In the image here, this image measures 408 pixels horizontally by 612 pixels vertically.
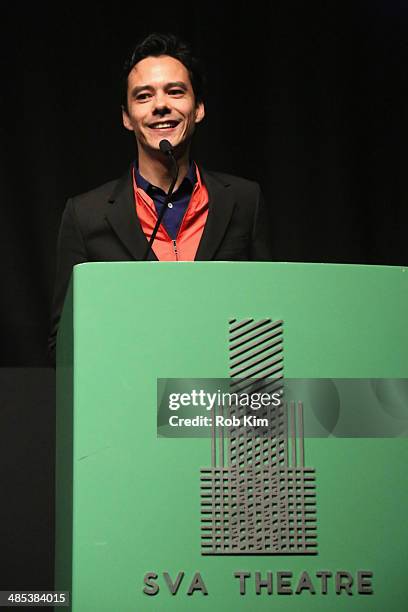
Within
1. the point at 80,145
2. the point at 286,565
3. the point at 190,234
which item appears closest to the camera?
the point at 286,565

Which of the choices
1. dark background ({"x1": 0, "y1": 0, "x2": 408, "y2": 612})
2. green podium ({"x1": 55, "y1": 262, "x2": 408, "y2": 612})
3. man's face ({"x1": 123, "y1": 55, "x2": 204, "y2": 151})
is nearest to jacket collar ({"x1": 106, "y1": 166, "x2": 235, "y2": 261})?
man's face ({"x1": 123, "y1": 55, "x2": 204, "y2": 151})

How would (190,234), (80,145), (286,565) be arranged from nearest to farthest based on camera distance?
(286,565) < (190,234) < (80,145)

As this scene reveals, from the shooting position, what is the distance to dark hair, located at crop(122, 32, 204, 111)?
2.25m

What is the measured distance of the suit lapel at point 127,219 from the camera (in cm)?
205

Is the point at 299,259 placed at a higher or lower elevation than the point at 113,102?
lower

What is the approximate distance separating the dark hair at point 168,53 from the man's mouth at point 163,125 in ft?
0.35

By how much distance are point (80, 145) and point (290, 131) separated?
61cm

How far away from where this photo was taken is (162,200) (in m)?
2.19

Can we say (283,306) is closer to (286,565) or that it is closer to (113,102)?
(286,565)

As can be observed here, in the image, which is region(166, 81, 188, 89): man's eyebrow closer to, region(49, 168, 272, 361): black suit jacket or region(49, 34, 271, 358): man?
region(49, 34, 271, 358): man

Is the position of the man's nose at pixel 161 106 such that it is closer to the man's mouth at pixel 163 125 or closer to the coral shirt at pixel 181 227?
the man's mouth at pixel 163 125

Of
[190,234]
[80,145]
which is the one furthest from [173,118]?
[80,145]

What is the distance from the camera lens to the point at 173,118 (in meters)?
2.18

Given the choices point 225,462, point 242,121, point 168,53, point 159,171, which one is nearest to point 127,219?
point 159,171
